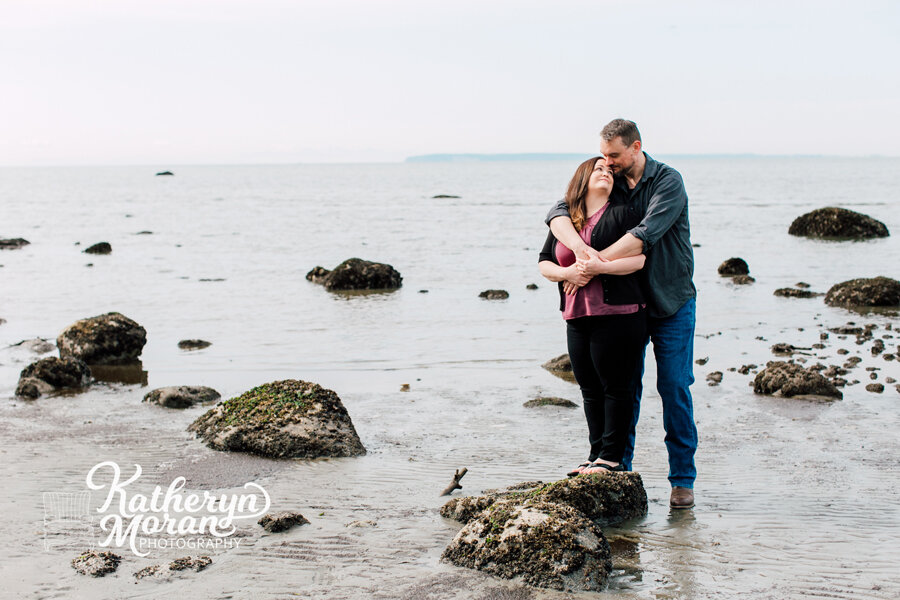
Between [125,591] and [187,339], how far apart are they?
9250 millimetres

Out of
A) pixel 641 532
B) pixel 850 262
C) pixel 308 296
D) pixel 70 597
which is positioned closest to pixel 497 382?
pixel 641 532

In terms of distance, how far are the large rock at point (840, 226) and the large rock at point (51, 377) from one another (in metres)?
27.8

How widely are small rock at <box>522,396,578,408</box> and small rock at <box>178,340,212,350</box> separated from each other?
6.00m

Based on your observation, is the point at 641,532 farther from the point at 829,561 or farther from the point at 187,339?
the point at 187,339

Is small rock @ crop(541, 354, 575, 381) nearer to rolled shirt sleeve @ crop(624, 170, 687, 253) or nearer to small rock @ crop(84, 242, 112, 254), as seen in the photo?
rolled shirt sleeve @ crop(624, 170, 687, 253)

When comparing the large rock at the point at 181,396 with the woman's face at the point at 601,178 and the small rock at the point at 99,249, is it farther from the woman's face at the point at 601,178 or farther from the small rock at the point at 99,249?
the small rock at the point at 99,249

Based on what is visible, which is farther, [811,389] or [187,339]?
[187,339]

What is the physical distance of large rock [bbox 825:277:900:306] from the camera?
15.2m

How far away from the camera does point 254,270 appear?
24312mm

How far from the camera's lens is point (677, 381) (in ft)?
19.5

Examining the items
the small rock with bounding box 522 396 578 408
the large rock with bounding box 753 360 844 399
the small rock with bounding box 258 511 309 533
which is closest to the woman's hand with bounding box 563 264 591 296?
the small rock with bounding box 258 511 309 533

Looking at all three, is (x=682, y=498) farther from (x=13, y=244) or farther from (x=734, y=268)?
(x=13, y=244)

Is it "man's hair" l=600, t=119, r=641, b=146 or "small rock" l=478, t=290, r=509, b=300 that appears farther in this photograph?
"small rock" l=478, t=290, r=509, b=300

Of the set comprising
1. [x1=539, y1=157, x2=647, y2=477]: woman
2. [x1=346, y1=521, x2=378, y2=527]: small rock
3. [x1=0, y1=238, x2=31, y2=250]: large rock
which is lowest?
[x1=0, y1=238, x2=31, y2=250]: large rock
